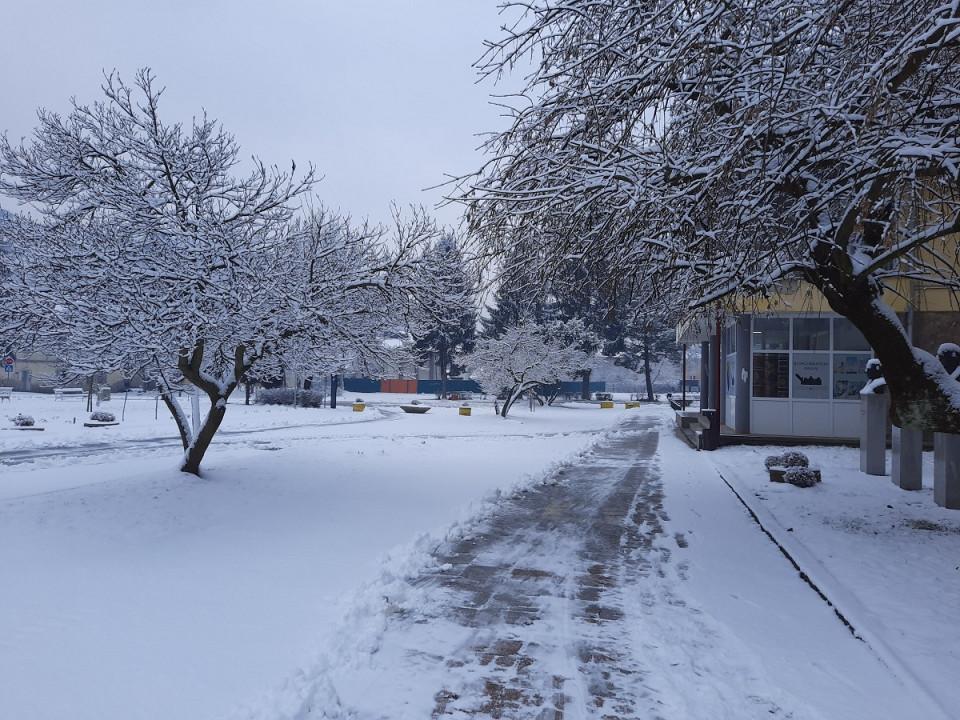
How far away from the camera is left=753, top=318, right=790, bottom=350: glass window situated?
63.4ft

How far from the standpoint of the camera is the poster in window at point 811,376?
18.8m

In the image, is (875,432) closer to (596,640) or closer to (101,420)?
(596,640)

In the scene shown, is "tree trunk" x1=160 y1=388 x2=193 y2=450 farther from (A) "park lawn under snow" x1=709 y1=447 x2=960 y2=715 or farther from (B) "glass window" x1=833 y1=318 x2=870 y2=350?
(B) "glass window" x1=833 y1=318 x2=870 y2=350

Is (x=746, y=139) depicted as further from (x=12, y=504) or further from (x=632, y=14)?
(x=12, y=504)

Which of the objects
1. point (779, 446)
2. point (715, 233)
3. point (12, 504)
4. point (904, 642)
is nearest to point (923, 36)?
point (715, 233)

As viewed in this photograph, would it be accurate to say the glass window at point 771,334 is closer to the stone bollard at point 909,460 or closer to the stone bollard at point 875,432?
the stone bollard at point 875,432

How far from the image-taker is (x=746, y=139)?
17.7 ft

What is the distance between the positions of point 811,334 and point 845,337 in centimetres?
90

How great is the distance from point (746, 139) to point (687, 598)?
398 centimetres

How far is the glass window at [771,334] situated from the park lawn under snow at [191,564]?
328 inches

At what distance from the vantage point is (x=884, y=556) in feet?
23.0

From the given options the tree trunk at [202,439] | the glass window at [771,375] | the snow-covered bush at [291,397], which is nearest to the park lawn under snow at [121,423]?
the snow-covered bush at [291,397]

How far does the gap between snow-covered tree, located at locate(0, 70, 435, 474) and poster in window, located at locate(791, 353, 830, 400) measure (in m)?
13.2

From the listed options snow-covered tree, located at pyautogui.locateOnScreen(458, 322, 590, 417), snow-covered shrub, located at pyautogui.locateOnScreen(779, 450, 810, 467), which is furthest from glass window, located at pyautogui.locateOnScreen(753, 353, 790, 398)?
snow-covered tree, located at pyautogui.locateOnScreen(458, 322, 590, 417)
